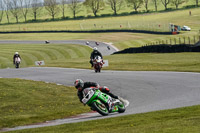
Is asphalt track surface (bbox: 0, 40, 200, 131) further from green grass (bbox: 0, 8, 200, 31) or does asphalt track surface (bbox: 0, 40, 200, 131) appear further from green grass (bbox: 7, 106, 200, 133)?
green grass (bbox: 0, 8, 200, 31)

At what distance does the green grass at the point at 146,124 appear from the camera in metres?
10.1

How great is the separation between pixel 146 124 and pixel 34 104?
25.8 ft

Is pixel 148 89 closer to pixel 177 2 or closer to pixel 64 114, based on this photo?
pixel 64 114

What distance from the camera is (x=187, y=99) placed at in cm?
1630

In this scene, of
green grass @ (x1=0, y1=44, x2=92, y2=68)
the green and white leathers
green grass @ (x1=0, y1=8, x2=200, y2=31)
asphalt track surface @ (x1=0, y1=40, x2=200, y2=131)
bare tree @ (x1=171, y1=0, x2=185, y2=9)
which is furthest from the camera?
bare tree @ (x1=171, y1=0, x2=185, y2=9)

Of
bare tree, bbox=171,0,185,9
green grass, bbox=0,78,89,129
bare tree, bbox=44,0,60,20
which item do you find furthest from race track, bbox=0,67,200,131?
bare tree, bbox=44,0,60,20

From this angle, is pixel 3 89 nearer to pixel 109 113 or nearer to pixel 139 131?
pixel 109 113

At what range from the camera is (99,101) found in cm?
1398

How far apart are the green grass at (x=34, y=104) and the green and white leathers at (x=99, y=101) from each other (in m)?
2.42

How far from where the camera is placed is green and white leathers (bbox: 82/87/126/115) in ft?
45.2

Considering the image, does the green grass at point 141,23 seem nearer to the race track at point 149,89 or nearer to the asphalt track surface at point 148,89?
the race track at point 149,89

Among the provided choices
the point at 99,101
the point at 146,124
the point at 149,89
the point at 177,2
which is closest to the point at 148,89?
the point at 149,89

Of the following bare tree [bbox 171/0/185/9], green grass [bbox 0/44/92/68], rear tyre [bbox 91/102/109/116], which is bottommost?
green grass [bbox 0/44/92/68]

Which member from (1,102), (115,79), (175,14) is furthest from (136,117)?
(175,14)
